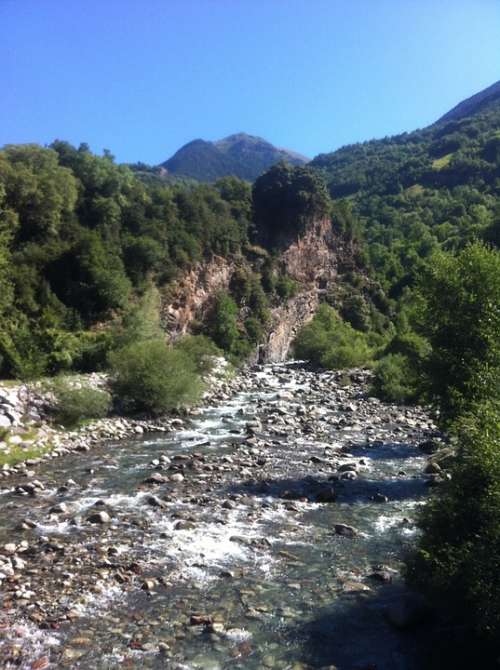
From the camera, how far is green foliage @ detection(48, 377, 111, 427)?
72.4 feet

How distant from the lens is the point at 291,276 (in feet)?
250

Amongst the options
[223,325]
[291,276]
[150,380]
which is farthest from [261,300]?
[150,380]

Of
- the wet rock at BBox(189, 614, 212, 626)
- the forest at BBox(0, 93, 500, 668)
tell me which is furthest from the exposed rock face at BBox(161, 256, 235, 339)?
the wet rock at BBox(189, 614, 212, 626)

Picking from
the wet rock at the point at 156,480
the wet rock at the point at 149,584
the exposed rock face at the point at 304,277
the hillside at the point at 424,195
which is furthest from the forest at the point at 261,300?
the wet rock at the point at 156,480

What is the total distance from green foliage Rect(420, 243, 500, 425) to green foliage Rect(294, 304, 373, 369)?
35.7 meters

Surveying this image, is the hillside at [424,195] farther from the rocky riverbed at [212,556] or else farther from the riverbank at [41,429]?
the rocky riverbed at [212,556]

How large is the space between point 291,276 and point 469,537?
228 feet

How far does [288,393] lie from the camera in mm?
35938

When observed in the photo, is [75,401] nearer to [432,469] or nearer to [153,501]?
[153,501]

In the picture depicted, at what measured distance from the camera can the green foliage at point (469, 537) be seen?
22.4 ft

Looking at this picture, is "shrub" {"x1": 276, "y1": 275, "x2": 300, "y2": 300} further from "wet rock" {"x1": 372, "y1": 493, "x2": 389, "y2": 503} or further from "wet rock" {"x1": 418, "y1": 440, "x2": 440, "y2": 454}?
"wet rock" {"x1": 372, "y1": 493, "x2": 389, "y2": 503}

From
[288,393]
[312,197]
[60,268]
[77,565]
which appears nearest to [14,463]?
[77,565]

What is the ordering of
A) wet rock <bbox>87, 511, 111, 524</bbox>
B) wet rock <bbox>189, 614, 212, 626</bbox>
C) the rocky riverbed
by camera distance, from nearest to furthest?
the rocky riverbed → wet rock <bbox>189, 614, 212, 626</bbox> → wet rock <bbox>87, 511, 111, 524</bbox>

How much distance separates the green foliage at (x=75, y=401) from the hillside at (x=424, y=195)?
6669 cm
